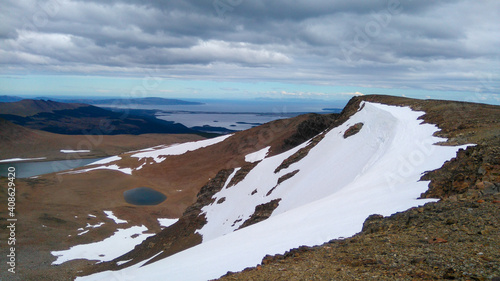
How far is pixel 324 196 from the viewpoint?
19516 millimetres

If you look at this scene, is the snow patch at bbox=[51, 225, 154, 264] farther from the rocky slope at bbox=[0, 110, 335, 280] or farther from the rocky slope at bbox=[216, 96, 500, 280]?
the rocky slope at bbox=[216, 96, 500, 280]

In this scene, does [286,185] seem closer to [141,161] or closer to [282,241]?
Answer: [282,241]

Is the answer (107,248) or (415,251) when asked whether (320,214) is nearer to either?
(415,251)

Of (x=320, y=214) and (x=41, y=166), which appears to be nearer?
(x=320, y=214)

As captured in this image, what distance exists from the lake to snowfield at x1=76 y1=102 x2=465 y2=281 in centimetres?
8064

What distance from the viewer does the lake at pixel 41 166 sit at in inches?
3548

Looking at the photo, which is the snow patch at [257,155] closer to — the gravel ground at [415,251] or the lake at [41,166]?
the gravel ground at [415,251]

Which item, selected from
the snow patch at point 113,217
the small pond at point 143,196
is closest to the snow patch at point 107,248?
the snow patch at point 113,217

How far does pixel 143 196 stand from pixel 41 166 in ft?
220

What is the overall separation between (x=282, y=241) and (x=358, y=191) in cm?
548

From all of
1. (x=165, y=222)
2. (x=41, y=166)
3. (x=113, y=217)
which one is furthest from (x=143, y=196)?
(x=41, y=166)

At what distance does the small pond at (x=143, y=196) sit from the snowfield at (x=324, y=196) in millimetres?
21333

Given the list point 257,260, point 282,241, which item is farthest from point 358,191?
point 257,260

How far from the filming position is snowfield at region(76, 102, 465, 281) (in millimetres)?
11172
